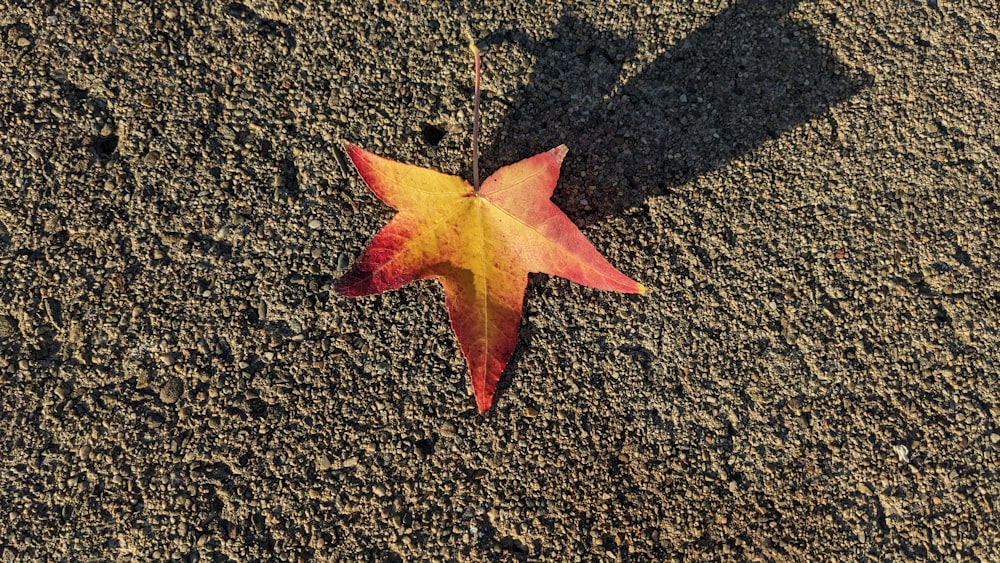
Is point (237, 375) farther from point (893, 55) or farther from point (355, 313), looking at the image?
point (893, 55)

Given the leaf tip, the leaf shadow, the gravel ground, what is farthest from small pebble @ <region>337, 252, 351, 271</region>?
the leaf tip

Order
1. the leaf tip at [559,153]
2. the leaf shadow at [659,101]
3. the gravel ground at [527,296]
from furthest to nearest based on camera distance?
1. the leaf shadow at [659,101]
2. the gravel ground at [527,296]
3. the leaf tip at [559,153]

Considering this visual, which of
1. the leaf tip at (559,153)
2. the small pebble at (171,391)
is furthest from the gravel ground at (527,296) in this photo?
the leaf tip at (559,153)

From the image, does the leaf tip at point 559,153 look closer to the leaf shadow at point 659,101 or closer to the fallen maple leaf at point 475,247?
the fallen maple leaf at point 475,247

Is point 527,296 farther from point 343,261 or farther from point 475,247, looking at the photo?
point 343,261

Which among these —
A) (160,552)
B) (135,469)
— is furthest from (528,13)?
(160,552)

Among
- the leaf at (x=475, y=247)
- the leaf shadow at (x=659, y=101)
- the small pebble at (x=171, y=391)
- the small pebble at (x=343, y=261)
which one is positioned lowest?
the small pebble at (x=171, y=391)

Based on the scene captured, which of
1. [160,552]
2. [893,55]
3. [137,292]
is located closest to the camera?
[160,552]
